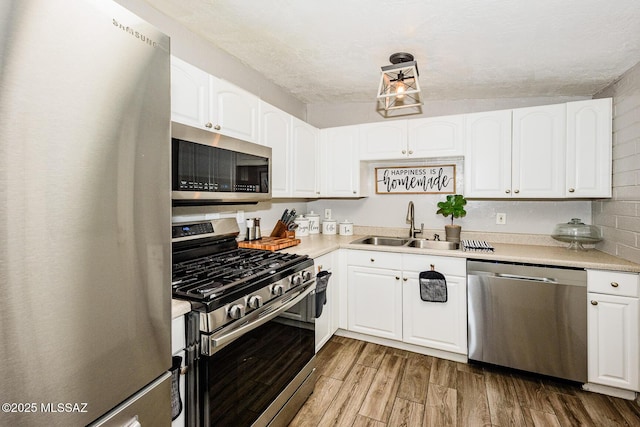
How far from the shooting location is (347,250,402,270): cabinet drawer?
259 cm

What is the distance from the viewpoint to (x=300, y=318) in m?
1.89

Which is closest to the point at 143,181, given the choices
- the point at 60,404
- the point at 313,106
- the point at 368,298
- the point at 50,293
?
the point at 50,293

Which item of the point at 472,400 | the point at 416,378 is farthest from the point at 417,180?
the point at 472,400

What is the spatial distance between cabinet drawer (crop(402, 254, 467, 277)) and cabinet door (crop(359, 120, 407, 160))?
38.6 inches

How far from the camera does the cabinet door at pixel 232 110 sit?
1811mm

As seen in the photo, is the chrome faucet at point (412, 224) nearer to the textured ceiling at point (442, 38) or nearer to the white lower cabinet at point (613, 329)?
the textured ceiling at point (442, 38)

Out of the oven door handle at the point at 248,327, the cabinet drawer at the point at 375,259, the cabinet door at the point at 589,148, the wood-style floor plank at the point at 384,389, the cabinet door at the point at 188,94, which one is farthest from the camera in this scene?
the cabinet drawer at the point at 375,259

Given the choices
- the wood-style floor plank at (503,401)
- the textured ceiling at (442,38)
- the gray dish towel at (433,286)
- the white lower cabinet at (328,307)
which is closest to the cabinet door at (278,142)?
the textured ceiling at (442,38)

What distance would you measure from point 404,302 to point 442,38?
1.94m

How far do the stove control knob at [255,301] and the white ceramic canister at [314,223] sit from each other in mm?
1849

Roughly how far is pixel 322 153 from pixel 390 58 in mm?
1227

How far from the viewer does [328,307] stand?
2.65m

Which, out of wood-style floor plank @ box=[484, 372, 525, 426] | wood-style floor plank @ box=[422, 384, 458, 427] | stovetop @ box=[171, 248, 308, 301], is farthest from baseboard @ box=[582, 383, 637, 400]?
stovetop @ box=[171, 248, 308, 301]

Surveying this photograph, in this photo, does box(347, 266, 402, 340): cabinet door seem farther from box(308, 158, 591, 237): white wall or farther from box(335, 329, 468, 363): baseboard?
box(308, 158, 591, 237): white wall
